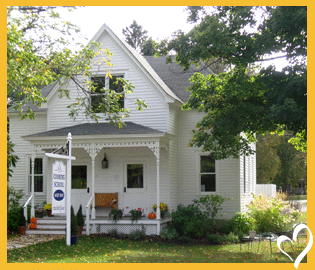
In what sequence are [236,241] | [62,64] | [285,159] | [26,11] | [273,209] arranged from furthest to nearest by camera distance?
[285,159], [273,209], [236,241], [62,64], [26,11]

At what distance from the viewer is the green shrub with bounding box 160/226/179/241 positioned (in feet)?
52.4

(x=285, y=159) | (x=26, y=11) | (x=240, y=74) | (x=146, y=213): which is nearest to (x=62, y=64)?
(x=26, y=11)

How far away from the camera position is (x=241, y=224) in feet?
59.0

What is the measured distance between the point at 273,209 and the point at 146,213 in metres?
5.54

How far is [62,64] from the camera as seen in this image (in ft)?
44.7

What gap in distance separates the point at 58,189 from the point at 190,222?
5.71m

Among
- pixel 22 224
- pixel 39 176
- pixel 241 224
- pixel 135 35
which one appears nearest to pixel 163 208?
pixel 241 224

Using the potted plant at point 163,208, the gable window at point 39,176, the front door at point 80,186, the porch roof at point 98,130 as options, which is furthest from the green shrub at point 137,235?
the gable window at point 39,176

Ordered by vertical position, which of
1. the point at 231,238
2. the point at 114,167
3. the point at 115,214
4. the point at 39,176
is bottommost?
the point at 231,238

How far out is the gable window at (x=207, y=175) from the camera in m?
19.3

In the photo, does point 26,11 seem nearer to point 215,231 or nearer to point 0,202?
point 0,202

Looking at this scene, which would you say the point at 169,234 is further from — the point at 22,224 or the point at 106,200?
the point at 22,224

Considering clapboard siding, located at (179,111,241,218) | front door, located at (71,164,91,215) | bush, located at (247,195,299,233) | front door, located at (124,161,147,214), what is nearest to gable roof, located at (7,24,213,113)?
clapboard siding, located at (179,111,241,218)

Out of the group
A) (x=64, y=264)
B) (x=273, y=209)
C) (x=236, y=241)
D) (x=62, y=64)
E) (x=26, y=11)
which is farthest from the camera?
(x=273, y=209)
